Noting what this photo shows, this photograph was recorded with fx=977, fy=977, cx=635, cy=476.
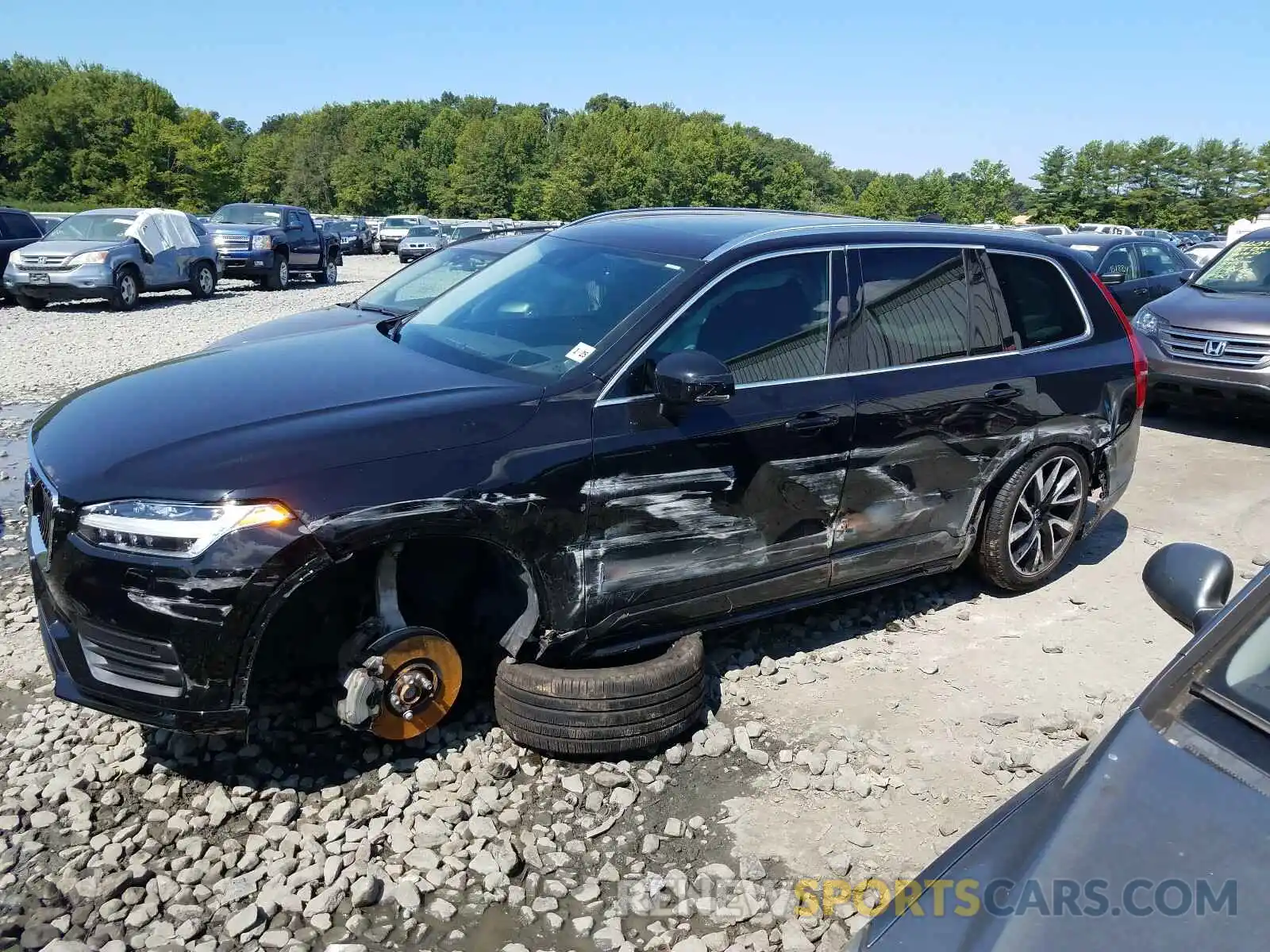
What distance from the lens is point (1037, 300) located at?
198 inches

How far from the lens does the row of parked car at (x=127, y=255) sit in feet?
54.0

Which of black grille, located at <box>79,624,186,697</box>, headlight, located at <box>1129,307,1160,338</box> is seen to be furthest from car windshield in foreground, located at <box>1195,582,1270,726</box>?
headlight, located at <box>1129,307,1160,338</box>

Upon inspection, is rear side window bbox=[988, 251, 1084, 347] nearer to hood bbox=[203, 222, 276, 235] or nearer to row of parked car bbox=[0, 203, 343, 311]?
row of parked car bbox=[0, 203, 343, 311]

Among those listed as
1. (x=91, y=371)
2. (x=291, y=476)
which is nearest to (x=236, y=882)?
(x=291, y=476)

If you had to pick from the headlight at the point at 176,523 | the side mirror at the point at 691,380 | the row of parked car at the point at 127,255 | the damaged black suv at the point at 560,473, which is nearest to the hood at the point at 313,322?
the damaged black suv at the point at 560,473

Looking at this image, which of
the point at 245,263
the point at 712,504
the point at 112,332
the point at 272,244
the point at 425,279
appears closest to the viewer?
the point at 712,504

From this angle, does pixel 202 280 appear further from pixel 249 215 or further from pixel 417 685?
pixel 417 685

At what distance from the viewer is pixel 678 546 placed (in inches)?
147

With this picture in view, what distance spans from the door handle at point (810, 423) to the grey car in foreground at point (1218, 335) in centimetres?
640

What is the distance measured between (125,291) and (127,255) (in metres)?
0.63

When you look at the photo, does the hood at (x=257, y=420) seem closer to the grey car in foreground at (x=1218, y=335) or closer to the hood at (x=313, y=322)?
the hood at (x=313, y=322)

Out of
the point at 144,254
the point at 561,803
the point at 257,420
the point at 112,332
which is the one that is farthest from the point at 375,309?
the point at 144,254

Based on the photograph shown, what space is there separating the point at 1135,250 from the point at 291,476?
12.3 m

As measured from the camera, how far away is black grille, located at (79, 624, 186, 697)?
299cm
